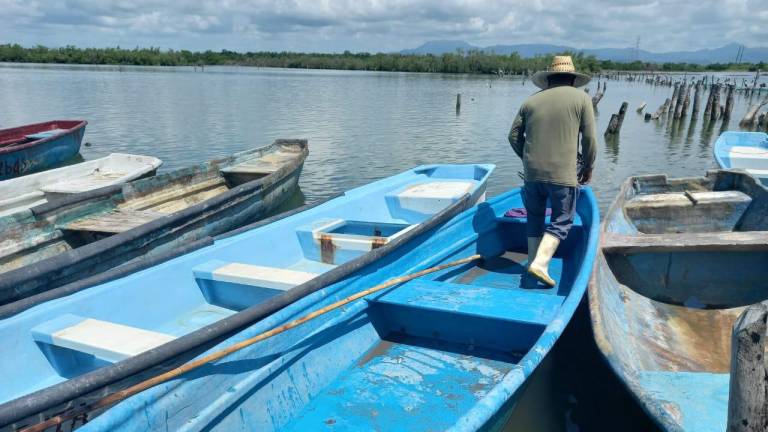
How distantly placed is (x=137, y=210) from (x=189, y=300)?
11.5 feet

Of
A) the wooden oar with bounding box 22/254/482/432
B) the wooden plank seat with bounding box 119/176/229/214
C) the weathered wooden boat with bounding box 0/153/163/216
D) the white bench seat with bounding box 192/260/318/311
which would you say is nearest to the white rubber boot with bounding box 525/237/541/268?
the white bench seat with bounding box 192/260/318/311

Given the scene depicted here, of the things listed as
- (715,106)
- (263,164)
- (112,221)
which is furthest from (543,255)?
(715,106)

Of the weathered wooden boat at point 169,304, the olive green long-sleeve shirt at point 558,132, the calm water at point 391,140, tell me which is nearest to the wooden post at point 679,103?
→ the calm water at point 391,140

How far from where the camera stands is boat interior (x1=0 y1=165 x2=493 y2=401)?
368cm

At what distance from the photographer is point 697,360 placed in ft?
15.0

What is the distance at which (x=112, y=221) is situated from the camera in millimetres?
7027

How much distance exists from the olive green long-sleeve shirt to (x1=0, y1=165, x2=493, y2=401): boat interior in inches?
65.5

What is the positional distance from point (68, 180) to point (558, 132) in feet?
28.3

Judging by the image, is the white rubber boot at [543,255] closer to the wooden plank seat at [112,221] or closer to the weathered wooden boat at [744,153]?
the wooden plank seat at [112,221]

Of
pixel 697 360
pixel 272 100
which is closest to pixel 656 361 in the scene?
pixel 697 360

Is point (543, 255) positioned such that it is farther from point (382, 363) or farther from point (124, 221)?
point (124, 221)

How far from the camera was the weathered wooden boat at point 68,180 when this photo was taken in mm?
8258

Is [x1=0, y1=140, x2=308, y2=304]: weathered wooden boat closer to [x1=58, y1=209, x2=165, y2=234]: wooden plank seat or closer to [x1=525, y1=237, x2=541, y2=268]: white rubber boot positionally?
[x1=58, y1=209, x2=165, y2=234]: wooden plank seat

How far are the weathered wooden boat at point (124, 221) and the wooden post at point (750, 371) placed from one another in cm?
547
